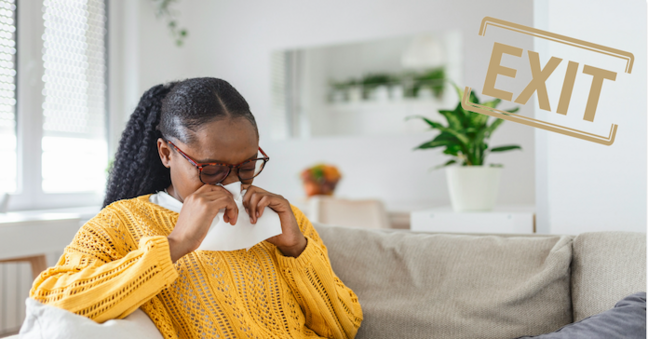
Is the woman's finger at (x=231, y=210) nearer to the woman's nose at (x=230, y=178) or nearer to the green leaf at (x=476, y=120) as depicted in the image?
the woman's nose at (x=230, y=178)

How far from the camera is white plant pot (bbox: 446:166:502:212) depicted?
1825 millimetres

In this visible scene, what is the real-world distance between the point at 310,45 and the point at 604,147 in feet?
7.89

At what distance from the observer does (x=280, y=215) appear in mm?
1000

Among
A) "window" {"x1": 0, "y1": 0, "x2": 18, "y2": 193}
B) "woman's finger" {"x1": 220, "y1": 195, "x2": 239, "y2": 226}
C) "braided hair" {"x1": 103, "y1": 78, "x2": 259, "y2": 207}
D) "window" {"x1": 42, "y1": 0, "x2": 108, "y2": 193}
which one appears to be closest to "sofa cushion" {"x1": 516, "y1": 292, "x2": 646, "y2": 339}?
"woman's finger" {"x1": 220, "y1": 195, "x2": 239, "y2": 226}

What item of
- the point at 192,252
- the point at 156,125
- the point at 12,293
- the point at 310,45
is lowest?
the point at 12,293

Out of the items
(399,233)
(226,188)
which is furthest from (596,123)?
(226,188)

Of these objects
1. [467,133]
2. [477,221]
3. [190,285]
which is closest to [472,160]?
[467,133]

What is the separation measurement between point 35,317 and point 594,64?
149cm

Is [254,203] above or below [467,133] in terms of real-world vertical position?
below

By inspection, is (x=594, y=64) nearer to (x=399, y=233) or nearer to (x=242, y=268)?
(x=399, y=233)

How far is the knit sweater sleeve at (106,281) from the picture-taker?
785mm

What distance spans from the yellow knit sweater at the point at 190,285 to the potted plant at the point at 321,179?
1.92 meters

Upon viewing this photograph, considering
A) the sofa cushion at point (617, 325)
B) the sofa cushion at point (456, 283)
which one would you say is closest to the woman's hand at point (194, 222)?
the sofa cushion at point (456, 283)

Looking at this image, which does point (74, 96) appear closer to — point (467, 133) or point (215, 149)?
point (467, 133)
